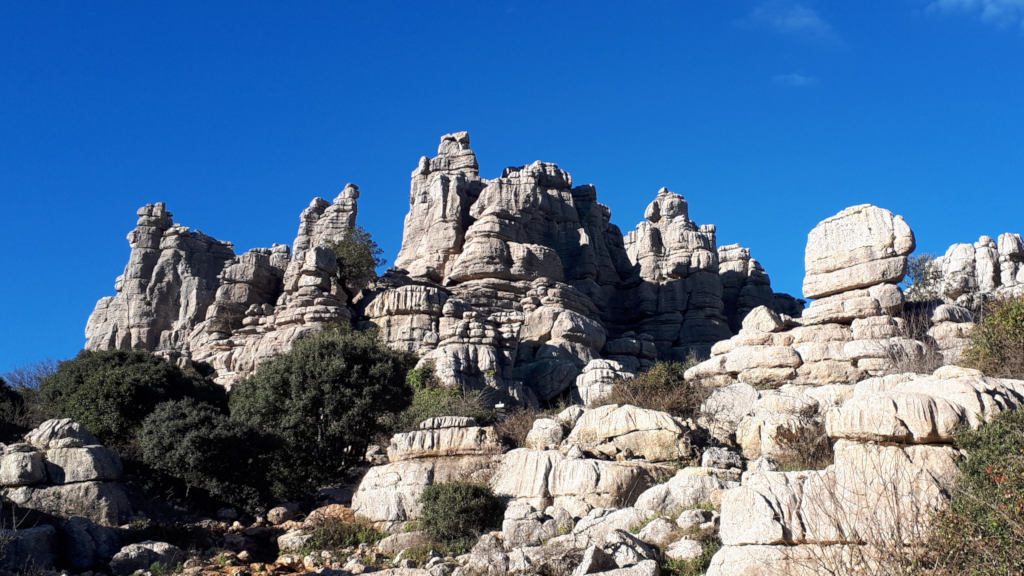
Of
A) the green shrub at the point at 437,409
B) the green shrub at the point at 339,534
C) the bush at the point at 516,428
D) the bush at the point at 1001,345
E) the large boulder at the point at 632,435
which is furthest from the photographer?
the green shrub at the point at 437,409

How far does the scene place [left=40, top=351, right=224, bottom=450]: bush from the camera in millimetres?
25203

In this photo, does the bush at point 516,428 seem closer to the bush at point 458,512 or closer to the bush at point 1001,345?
the bush at point 458,512

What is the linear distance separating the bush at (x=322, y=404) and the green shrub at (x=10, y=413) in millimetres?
5914

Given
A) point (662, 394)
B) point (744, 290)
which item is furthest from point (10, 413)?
point (744, 290)

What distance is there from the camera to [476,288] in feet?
150

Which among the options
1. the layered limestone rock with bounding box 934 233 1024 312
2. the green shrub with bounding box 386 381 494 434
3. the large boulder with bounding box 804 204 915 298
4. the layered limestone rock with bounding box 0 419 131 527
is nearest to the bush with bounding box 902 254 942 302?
the layered limestone rock with bounding box 934 233 1024 312

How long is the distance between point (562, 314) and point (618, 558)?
29.0 m

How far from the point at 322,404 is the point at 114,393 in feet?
21.8

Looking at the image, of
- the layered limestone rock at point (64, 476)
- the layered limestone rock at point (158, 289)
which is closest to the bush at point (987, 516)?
the layered limestone rock at point (64, 476)

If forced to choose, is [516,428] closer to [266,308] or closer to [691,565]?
[691,565]

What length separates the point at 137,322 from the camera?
49.4 m

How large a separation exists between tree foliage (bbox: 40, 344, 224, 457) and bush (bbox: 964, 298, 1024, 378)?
2058 cm

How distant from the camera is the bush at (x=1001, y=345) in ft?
65.4

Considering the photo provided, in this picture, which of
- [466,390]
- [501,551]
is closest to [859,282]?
[466,390]
